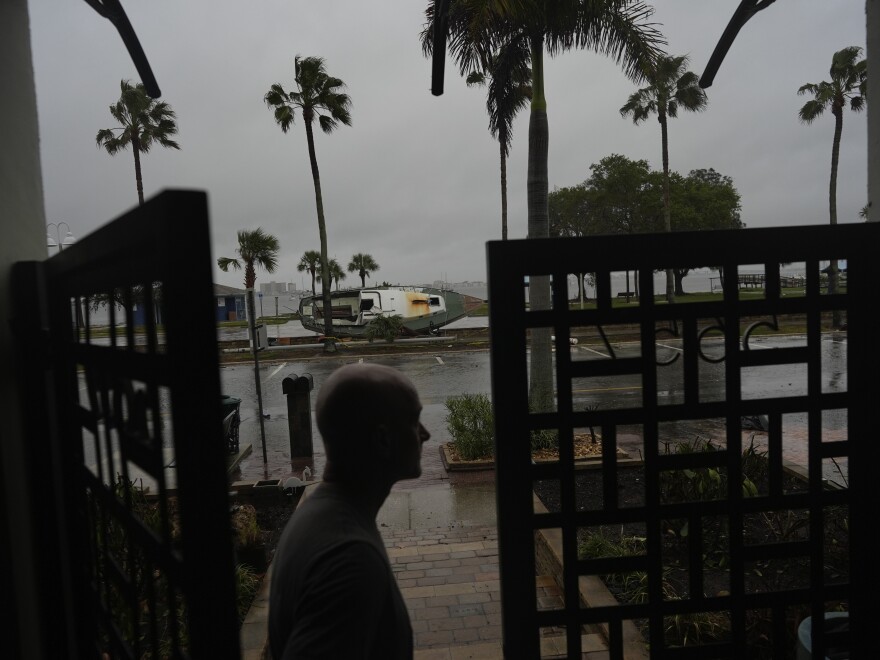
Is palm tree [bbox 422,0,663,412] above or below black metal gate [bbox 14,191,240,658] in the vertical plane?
above

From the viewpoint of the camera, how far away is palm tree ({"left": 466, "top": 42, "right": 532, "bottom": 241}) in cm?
1009

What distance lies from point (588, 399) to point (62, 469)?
12427mm

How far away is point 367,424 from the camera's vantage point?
1476 millimetres

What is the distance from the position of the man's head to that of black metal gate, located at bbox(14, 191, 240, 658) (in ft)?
1.22

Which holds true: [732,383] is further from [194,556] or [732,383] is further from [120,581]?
[120,581]

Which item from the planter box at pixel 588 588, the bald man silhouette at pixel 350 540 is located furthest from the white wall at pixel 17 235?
the planter box at pixel 588 588

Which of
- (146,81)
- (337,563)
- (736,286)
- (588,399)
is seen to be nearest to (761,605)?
(736,286)

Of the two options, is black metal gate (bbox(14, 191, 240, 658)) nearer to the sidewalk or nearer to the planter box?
the planter box

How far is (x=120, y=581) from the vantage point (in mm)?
1578

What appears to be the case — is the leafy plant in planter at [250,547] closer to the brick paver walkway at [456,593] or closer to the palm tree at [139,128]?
the brick paver walkway at [456,593]

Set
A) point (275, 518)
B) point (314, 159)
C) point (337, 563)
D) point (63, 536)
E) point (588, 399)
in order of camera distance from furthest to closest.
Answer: point (314, 159) → point (588, 399) → point (275, 518) → point (63, 536) → point (337, 563)

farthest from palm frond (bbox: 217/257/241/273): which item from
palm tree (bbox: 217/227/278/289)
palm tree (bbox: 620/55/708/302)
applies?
palm tree (bbox: 620/55/708/302)

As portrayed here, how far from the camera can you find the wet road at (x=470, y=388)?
9.47m

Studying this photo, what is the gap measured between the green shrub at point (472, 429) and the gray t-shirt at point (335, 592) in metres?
6.81
